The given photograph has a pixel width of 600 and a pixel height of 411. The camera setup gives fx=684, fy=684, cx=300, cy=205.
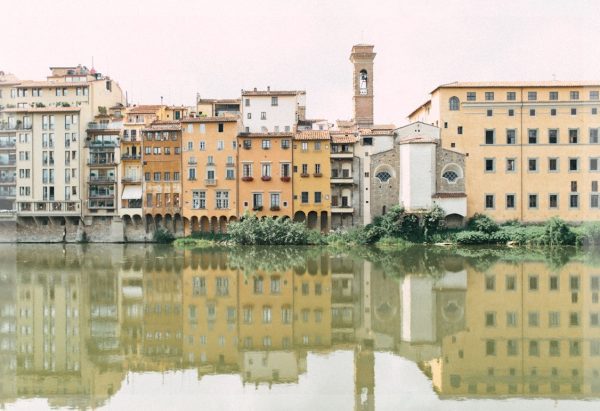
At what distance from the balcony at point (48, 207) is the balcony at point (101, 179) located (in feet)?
6.49

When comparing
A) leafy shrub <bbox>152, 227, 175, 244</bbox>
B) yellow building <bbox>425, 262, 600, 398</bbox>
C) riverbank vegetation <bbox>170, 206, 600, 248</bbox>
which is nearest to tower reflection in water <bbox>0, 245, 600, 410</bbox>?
yellow building <bbox>425, 262, 600, 398</bbox>

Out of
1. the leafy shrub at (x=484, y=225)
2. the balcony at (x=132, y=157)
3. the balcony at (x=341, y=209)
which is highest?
the balcony at (x=132, y=157)

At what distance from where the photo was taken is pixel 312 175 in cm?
4928

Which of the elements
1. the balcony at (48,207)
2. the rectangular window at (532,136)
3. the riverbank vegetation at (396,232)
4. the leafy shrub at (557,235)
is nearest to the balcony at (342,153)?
the riverbank vegetation at (396,232)

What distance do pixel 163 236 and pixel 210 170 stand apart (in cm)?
591

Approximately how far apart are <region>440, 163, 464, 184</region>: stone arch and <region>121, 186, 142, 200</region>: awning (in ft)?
72.6

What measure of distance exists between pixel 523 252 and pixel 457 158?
10758 millimetres

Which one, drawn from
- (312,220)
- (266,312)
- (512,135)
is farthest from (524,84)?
(266,312)

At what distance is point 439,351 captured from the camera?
609 inches

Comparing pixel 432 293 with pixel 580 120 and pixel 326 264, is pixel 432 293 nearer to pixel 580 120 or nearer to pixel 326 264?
pixel 326 264

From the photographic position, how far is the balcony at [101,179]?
168 ft

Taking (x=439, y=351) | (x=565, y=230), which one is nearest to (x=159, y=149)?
(x=565, y=230)

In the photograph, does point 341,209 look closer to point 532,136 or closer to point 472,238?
point 472,238

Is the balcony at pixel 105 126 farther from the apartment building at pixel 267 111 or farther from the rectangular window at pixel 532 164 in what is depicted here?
the rectangular window at pixel 532 164
